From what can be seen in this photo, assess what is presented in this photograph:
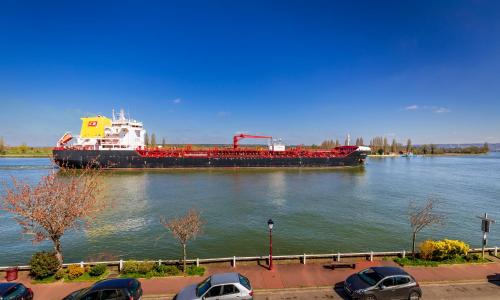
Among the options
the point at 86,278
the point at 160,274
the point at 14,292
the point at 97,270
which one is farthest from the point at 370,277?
the point at 14,292

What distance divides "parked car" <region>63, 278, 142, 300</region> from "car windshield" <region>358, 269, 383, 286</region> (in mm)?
9306

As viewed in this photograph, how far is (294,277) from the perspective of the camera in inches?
490

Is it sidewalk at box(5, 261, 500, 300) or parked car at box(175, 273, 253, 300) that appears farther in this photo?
sidewalk at box(5, 261, 500, 300)

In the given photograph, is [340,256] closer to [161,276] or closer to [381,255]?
[381,255]

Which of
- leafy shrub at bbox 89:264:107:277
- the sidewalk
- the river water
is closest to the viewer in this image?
the sidewalk

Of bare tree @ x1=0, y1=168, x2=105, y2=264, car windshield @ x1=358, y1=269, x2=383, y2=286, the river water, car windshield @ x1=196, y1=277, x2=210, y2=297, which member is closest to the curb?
car windshield @ x1=358, y1=269, x2=383, y2=286

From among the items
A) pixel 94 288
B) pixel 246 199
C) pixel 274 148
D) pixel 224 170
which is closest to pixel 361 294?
pixel 94 288

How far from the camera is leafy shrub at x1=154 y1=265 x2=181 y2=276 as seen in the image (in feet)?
41.7

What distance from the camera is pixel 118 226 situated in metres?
23.2

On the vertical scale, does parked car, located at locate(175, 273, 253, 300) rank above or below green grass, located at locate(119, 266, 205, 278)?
above

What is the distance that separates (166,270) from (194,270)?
140 centimetres

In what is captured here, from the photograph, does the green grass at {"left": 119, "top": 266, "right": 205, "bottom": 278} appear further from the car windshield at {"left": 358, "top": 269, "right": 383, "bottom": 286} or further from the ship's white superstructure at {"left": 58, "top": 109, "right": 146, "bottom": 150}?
the ship's white superstructure at {"left": 58, "top": 109, "right": 146, "bottom": 150}

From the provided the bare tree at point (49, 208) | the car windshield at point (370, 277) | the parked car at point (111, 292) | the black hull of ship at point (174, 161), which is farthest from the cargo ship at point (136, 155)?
the car windshield at point (370, 277)

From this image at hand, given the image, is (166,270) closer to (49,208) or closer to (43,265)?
(43,265)
